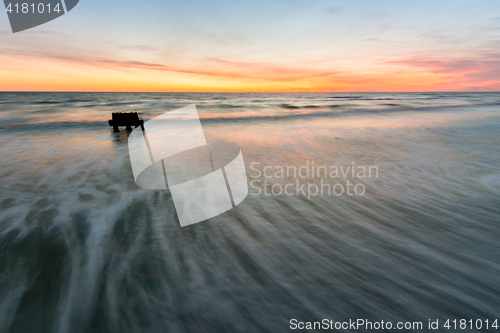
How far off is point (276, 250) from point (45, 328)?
2089 mm

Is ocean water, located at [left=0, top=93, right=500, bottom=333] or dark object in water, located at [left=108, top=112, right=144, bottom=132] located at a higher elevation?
dark object in water, located at [left=108, top=112, right=144, bottom=132]

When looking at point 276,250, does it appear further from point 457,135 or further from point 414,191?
point 457,135

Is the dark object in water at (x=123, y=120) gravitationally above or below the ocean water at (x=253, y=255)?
above

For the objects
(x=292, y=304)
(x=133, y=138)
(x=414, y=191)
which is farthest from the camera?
(x=133, y=138)

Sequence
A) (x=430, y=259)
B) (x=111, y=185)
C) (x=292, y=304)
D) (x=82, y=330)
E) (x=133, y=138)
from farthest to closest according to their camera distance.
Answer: (x=133, y=138) < (x=111, y=185) < (x=430, y=259) < (x=292, y=304) < (x=82, y=330)

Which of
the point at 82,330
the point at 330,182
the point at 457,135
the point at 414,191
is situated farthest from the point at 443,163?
the point at 82,330

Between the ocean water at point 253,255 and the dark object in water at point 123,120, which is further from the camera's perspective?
the dark object in water at point 123,120

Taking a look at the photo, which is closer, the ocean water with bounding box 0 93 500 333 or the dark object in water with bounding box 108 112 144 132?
the ocean water with bounding box 0 93 500 333

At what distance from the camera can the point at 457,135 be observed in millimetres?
9938

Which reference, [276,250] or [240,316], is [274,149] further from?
[240,316]

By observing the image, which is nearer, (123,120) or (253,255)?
(253,255)

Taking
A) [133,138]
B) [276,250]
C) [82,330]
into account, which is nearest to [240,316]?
[276,250]

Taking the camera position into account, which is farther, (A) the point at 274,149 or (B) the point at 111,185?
(A) the point at 274,149

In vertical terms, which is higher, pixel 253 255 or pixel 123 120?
pixel 123 120
